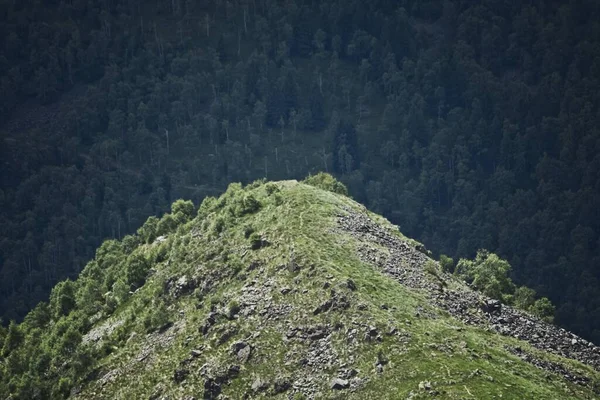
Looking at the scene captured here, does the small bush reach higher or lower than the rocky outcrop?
lower

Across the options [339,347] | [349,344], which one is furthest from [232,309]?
[349,344]

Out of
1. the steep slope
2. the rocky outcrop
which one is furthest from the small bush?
the rocky outcrop

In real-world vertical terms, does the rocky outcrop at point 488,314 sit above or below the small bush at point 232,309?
above

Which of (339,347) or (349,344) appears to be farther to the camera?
(339,347)

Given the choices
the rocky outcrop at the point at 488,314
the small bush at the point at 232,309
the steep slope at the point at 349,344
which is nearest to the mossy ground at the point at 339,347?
the steep slope at the point at 349,344

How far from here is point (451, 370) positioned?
156500mm

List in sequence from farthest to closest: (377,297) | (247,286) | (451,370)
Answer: (247,286), (377,297), (451,370)

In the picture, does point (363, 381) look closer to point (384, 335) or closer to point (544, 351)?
point (384, 335)

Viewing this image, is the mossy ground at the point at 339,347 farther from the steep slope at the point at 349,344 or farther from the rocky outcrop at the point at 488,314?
the rocky outcrop at the point at 488,314

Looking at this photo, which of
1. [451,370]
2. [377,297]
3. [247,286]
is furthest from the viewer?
[247,286]

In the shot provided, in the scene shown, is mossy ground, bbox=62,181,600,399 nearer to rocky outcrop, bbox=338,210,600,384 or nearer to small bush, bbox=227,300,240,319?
small bush, bbox=227,300,240,319

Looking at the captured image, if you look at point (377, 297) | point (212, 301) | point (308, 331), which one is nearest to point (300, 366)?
point (308, 331)

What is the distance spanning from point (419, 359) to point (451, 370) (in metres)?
5.28

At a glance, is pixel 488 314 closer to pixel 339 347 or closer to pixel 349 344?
pixel 349 344
